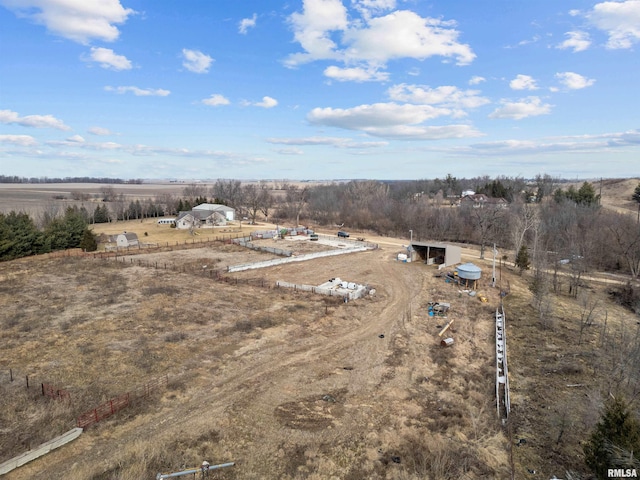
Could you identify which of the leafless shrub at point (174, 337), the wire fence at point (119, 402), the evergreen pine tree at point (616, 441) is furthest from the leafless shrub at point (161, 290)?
the evergreen pine tree at point (616, 441)

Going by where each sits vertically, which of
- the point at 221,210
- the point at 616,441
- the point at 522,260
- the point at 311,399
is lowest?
the point at 311,399

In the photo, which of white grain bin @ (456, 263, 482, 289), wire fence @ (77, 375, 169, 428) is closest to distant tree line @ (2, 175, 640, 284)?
white grain bin @ (456, 263, 482, 289)

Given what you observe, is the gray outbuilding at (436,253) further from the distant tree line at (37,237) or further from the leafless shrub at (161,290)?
the distant tree line at (37,237)

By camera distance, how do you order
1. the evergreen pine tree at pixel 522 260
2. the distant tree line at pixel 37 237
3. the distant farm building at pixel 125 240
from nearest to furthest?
the evergreen pine tree at pixel 522 260
the distant tree line at pixel 37 237
the distant farm building at pixel 125 240

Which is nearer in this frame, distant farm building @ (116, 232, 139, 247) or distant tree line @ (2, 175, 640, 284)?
distant tree line @ (2, 175, 640, 284)

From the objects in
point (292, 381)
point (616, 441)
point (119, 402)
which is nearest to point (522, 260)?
point (292, 381)

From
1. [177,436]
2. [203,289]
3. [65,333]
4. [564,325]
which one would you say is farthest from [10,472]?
[564,325]

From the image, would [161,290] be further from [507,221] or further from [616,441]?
[507,221]

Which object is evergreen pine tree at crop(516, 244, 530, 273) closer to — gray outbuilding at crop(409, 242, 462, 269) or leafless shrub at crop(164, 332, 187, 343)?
gray outbuilding at crop(409, 242, 462, 269)
